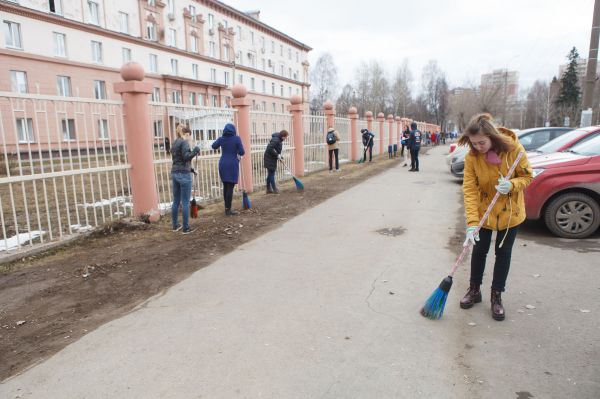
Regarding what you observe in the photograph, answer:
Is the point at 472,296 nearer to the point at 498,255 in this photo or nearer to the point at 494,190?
the point at 498,255

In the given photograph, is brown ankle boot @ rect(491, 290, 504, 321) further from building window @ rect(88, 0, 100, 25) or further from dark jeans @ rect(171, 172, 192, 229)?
building window @ rect(88, 0, 100, 25)

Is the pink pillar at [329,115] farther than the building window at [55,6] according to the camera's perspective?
No

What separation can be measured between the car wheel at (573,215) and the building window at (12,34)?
32220 millimetres

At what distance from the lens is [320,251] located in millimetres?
5566

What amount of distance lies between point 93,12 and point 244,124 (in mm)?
29745

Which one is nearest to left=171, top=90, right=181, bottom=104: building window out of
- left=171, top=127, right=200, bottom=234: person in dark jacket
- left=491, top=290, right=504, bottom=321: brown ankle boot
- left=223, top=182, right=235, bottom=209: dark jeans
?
left=223, top=182, right=235, bottom=209: dark jeans

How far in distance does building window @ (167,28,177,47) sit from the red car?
1631 inches

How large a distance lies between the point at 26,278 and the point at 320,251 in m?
3.59

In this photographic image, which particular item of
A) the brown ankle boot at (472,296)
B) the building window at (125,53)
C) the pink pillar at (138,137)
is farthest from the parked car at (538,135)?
the building window at (125,53)

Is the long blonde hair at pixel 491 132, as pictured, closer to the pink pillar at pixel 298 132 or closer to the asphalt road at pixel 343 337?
the asphalt road at pixel 343 337

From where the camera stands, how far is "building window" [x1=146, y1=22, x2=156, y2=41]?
37.7 metres

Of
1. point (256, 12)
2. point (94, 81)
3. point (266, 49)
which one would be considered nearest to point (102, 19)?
point (94, 81)

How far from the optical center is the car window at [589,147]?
589 cm

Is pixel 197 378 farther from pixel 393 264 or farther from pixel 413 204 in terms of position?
pixel 413 204
